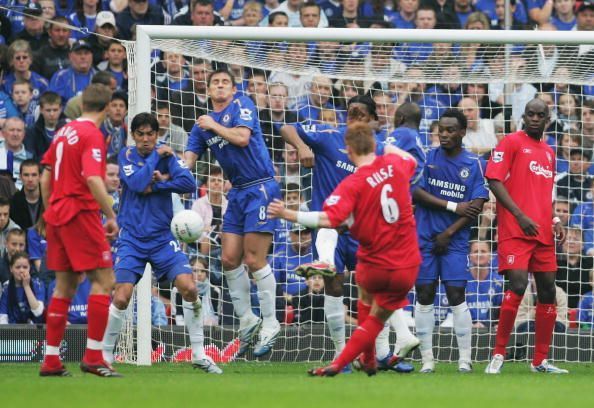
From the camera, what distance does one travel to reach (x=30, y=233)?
556 inches

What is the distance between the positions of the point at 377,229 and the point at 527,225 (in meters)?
2.21

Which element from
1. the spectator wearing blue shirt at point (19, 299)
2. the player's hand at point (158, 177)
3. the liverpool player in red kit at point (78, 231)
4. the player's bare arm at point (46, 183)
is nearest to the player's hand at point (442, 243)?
the player's hand at point (158, 177)

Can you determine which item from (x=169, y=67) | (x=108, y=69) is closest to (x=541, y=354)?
(x=169, y=67)

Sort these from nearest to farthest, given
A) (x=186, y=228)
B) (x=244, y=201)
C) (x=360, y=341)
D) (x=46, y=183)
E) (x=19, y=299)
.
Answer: (x=360, y=341) < (x=46, y=183) < (x=186, y=228) < (x=244, y=201) < (x=19, y=299)

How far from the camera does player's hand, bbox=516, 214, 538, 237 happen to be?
35.7ft

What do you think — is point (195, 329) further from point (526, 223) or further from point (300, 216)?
point (526, 223)

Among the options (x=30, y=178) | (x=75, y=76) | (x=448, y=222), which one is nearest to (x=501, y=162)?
(x=448, y=222)

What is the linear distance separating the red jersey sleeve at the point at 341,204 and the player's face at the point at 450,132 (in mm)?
2509

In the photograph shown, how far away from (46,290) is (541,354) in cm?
570

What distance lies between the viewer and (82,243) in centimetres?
941

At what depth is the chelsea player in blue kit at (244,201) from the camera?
11.1 metres

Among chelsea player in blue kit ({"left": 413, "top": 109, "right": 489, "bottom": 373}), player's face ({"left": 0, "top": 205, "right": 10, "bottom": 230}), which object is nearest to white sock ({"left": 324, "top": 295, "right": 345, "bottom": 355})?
chelsea player in blue kit ({"left": 413, "top": 109, "right": 489, "bottom": 373})

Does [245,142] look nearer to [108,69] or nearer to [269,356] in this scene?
[269,356]

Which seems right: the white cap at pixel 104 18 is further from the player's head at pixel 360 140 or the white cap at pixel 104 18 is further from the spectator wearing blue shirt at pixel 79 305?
the player's head at pixel 360 140
